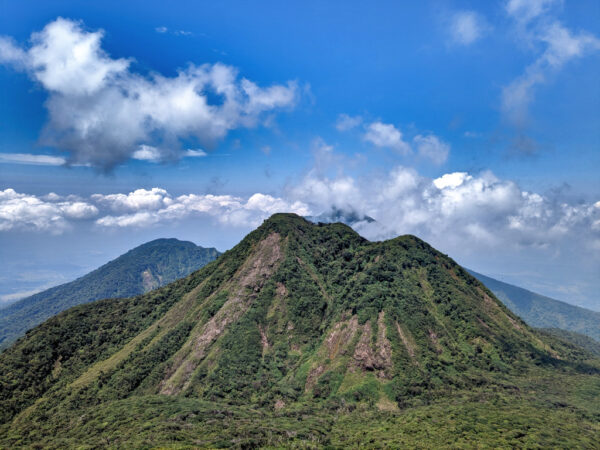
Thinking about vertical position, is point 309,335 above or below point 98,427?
above

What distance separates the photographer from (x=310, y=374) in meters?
152

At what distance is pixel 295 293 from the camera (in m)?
192

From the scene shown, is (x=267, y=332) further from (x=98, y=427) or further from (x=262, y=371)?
(x=98, y=427)

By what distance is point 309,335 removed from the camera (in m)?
178

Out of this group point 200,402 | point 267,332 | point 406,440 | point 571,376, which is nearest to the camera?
point 406,440

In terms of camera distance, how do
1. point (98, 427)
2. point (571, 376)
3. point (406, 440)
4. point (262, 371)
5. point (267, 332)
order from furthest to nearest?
1. point (267, 332)
2. point (262, 371)
3. point (571, 376)
4. point (98, 427)
5. point (406, 440)

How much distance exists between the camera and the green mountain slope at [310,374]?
106 m

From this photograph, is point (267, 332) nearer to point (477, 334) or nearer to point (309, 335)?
point (309, 335)

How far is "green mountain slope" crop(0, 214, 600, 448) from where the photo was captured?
4188 inches

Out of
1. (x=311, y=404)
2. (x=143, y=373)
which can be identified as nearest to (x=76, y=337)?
(x=143, y=373)

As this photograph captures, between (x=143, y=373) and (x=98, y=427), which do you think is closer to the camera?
(x=98, y=427)

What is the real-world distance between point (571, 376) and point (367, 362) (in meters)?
88.6

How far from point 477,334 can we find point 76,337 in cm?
21106

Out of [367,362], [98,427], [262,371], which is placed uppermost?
[367,362]
